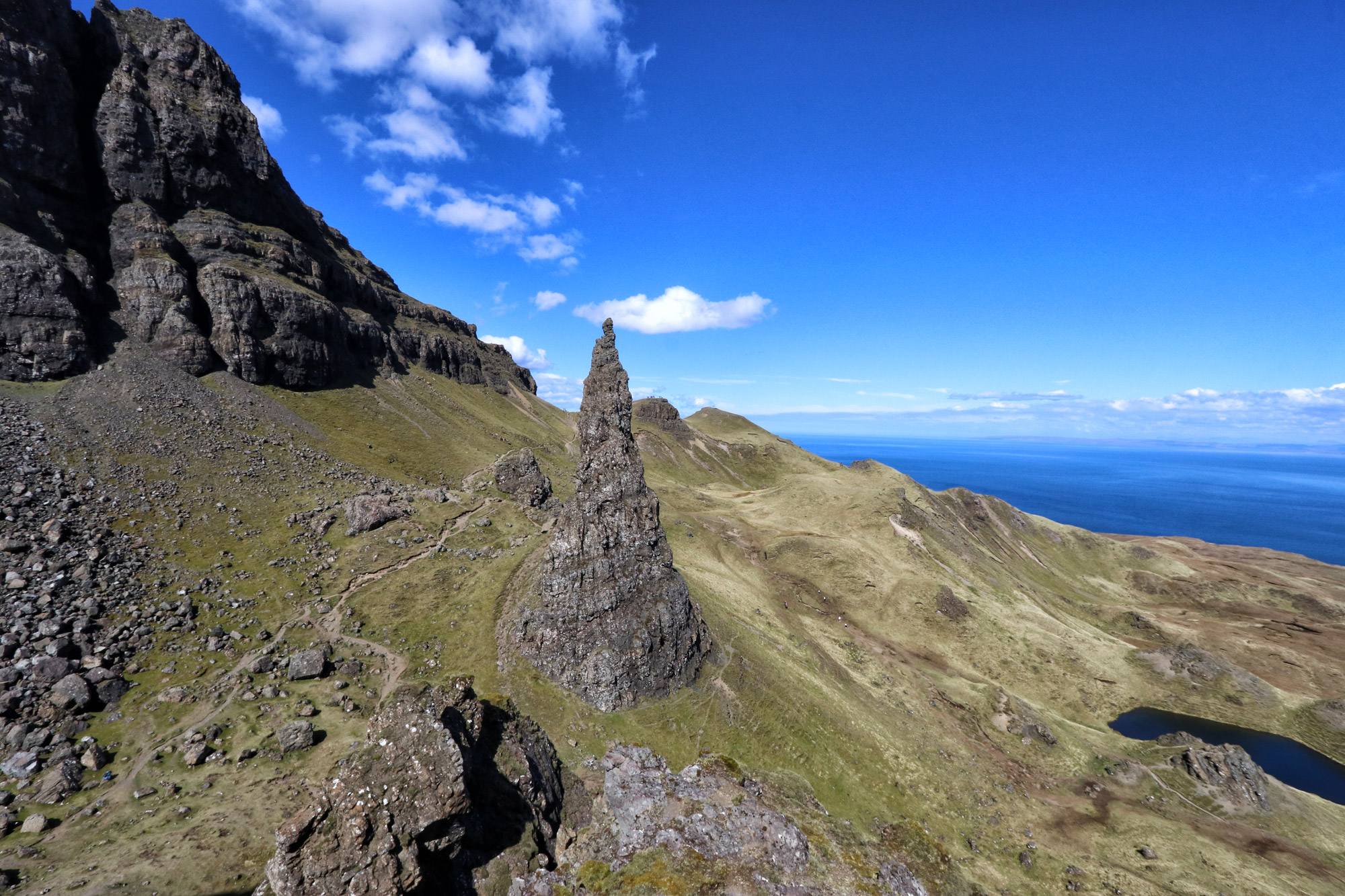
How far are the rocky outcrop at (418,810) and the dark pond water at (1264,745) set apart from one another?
9563 cm

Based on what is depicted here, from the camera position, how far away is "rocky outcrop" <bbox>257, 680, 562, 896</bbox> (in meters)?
17.0

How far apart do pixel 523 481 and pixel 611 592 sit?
133 ft

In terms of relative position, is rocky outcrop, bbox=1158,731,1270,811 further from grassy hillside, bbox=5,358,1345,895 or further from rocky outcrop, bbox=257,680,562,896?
rocky outcrop, bbox=257,680,562,896

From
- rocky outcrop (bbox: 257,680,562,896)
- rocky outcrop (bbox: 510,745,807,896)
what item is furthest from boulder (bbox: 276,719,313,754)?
rocky outcrop (bbox: 510,745,807,896)

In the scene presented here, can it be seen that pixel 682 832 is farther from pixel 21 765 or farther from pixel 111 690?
pixel 111 690

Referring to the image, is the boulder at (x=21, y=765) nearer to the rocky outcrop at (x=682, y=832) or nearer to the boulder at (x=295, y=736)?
the boulder at (x=295, y=736)

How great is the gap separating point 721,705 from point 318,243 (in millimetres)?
164339

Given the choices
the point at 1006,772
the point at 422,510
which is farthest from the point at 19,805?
the point at 1006,772

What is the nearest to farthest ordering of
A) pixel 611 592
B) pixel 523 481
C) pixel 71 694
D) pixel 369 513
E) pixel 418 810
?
pixel 418 810, pixel 71 694, pixel 611 592, pixel 369 513, pixel 523 481

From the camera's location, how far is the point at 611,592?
157 feet

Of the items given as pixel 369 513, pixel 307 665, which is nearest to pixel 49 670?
pixel 307 665

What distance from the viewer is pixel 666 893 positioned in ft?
65.5

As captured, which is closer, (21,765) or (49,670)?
(21,765)

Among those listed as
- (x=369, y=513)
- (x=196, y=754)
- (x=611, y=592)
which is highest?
(x=369, y=513)
